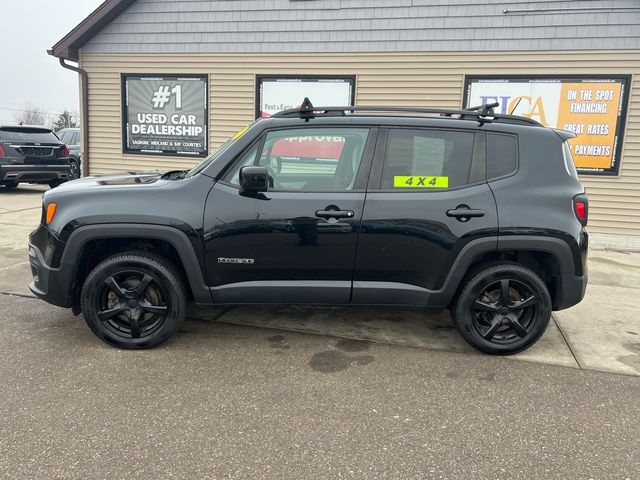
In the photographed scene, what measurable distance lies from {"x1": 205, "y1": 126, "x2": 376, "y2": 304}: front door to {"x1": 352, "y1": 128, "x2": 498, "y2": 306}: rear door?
0.12 metres

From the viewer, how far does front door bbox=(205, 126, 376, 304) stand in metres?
3.52

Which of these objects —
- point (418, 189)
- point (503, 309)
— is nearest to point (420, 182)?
point (418, 189)

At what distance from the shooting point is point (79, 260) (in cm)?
358

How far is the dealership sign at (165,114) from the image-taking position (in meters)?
9.24

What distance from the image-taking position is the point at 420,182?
3607 millimetres

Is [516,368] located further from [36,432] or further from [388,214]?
[36,432]

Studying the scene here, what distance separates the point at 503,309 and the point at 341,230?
1357 millimetres

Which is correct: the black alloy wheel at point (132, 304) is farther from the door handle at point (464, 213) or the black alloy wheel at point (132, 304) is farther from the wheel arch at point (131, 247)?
the door handle at point (464, 213)

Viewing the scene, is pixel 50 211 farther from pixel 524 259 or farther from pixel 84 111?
pixel 84 111

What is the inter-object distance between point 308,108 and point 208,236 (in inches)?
47.0

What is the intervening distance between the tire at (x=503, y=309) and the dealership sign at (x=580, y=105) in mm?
4892

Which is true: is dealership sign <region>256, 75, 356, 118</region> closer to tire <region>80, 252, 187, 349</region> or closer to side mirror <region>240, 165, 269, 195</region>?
side mirror <region>240, 165, 269, 195</region>

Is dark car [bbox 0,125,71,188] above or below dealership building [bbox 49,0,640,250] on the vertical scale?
below

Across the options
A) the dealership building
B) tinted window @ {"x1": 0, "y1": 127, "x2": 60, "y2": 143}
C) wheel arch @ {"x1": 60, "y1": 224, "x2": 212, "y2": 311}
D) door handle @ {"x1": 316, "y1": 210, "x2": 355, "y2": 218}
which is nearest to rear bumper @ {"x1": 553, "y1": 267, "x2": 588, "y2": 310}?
door handle @ {"x1": 316, "y1": 210, "x2": 355, "y2": 218}
